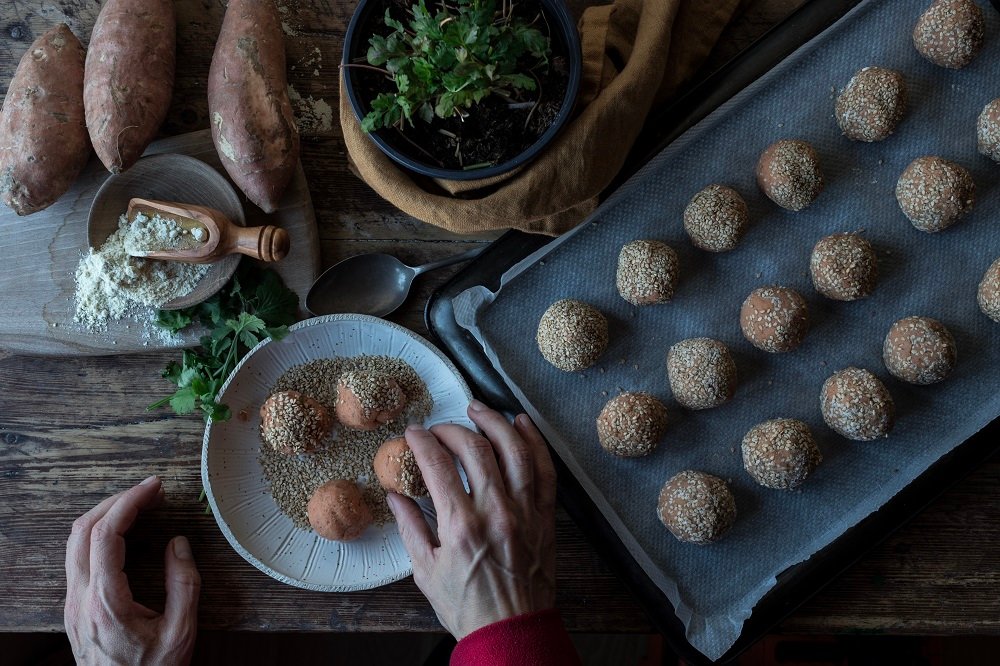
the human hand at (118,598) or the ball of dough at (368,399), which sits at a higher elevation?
the ball of dough at (368,399)

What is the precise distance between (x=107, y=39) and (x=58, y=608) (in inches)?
42.5

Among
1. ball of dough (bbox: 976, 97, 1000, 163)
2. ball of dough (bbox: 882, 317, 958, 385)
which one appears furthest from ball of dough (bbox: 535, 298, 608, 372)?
ball of dough (bbox: 976, 97, 1000, 163)

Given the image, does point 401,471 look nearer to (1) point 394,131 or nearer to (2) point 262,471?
(2) point 262,471

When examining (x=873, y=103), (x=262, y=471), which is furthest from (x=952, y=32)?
(x=262, y=471)

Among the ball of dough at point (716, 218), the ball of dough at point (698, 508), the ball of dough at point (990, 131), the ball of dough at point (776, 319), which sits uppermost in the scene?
the ball of dough at point (990, 131)

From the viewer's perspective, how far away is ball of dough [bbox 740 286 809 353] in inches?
49.3

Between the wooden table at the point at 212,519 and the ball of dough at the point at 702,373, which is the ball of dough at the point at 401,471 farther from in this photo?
the ball of dough at the point at 702,373

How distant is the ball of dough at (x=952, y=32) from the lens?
4.09 feet

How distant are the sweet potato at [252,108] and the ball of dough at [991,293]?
1.25 meters

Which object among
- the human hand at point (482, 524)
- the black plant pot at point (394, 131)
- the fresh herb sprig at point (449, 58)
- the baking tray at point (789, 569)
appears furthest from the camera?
the baking tray at point (789, 569)

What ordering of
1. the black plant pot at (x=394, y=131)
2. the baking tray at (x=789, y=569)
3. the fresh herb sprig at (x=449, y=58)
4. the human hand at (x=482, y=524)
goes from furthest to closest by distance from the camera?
1. the baking tray at (x=789, y=569)
2. the human hand at (x=482, y=524)
3. the black plant pot at (x=394, y=131)
4. the fresh herb sprig at (x=449, y=58)

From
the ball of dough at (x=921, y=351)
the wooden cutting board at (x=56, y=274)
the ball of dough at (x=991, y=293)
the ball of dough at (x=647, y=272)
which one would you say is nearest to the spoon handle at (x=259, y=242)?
the wooden cutting board at (x=56, y=274)

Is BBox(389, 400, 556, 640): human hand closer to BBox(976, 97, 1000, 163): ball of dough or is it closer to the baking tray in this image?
the baking tray

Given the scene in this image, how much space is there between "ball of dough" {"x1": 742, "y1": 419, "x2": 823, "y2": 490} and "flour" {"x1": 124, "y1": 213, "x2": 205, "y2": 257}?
3.52ft
